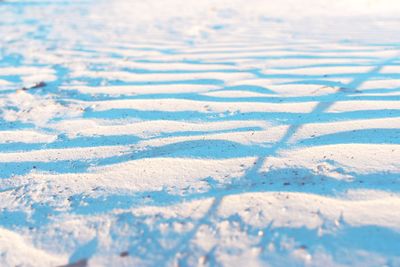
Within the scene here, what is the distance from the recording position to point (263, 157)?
1.86 meters

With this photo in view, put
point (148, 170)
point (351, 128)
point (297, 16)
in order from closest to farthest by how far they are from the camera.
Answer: point (148, 170) < point (351, 128) < point (297, 16)

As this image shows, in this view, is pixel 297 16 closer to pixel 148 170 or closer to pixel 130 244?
pixel 148 170

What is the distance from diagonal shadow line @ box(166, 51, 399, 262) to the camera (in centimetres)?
142

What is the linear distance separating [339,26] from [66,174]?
3.74m

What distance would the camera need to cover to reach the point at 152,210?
5.16ft

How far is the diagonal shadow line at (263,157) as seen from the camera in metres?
1.42

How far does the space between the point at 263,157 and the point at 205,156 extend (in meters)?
0.24

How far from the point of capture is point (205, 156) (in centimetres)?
190

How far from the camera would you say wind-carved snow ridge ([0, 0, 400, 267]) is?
1402 millimetres

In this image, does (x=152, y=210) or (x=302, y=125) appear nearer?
(x=152, y=210)

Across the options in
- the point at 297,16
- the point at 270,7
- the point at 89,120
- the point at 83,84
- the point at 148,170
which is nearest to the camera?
the point at 148,170

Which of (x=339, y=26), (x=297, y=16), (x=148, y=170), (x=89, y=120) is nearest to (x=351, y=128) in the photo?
(x=148, y=170)

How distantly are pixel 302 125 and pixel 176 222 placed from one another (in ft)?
2.94

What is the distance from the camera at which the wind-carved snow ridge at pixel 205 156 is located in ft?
4.60
